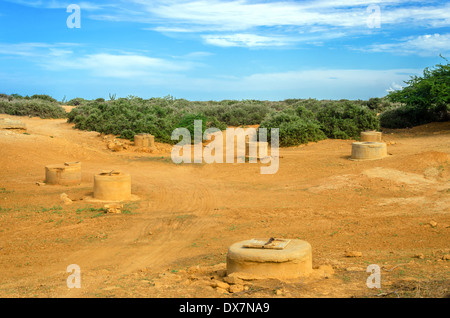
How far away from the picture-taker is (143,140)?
22672mm

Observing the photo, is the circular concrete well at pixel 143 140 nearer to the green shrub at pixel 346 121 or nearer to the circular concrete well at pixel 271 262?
the green shrub at pixel 346 121

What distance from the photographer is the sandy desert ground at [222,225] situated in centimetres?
638

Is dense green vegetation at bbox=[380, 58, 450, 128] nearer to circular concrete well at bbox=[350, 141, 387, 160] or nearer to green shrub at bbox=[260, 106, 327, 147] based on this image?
green shrub at bbox=[260, 106, 327, 147]

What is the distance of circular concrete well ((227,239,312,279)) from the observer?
646cm

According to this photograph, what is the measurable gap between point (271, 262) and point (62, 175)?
9898 millimetres

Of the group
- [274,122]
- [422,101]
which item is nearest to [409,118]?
[422,101]

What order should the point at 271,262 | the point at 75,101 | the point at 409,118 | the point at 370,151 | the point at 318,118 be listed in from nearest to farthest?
the point at 271,262 < the point at 370,151 < the point at 318,118 < the point at 409,118 < the point at 75,101

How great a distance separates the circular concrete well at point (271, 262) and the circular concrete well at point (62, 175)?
933cm
